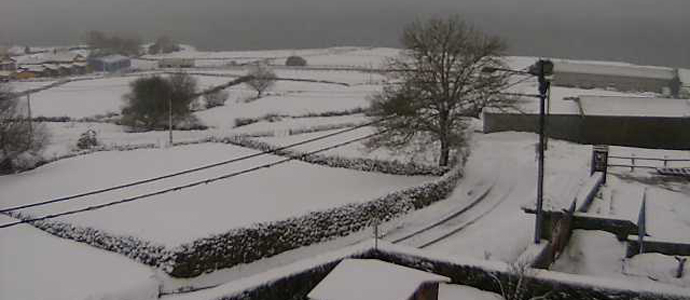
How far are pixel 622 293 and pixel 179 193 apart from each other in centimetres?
1514

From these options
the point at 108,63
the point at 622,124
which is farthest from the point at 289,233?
the point at 108,63

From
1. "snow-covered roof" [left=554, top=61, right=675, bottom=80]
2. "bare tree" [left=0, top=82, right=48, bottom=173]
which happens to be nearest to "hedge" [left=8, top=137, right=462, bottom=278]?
"bare tree" [left=0, top=82, right=48, bottom=173]

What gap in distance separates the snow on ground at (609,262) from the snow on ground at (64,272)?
363 inches

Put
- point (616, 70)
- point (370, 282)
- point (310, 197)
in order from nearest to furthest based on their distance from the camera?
1. point (370, 282)
2. point (310, 197)
3. point (616, 70)

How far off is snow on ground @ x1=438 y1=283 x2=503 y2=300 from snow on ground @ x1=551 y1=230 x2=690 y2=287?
140 inches

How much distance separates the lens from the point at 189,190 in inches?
819

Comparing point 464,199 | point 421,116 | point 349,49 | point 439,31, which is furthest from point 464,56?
point 349,49

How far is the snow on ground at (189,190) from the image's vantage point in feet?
55.6

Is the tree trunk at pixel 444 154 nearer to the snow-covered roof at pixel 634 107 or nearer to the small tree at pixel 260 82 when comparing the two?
the snow-covered roof at pixel 634 107

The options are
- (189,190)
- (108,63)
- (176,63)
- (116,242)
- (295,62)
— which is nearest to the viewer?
(116,242)

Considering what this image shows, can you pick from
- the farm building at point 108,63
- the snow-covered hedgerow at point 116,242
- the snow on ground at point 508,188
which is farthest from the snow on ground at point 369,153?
the farm building at point 108,63

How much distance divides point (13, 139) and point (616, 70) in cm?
5162

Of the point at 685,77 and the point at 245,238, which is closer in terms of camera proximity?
the point at 245,238

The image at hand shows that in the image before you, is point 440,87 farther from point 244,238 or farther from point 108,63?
point 108,63
